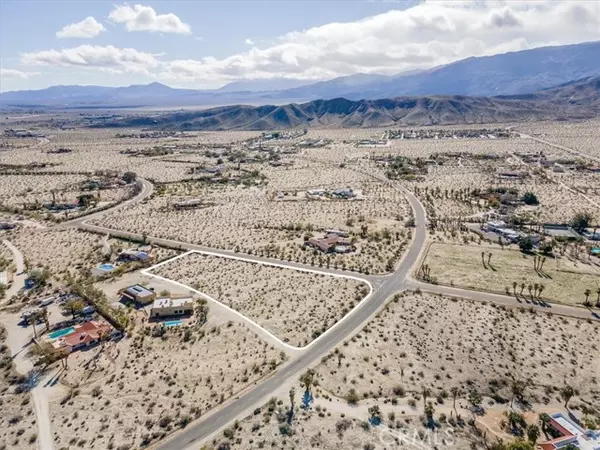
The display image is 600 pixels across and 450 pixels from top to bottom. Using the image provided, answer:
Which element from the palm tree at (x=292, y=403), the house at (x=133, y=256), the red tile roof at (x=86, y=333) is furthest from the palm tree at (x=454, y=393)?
the house at (x=133, y=256)

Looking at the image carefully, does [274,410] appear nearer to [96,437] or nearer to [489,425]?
[96,437]

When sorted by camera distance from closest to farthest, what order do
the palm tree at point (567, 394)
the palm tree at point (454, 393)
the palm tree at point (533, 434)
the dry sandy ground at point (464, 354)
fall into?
the palm tree at point (533, 434) < the palm tree at point (454, 393) < the palm tree at point (567, 394) < the dry sandy ground at point (464, 354)

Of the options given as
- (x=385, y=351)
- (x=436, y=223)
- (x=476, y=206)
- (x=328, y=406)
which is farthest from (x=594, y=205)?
(x=328, y=406)

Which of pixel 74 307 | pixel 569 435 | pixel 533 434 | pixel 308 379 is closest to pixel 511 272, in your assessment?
pixel 569 435

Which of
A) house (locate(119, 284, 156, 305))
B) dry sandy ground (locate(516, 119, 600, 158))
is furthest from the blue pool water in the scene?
dry sandy ground (locate(516, 119, 600, 158))

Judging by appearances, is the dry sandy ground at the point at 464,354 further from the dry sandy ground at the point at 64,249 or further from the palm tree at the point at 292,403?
Answer: the dry sandy ground at the point at 64,249

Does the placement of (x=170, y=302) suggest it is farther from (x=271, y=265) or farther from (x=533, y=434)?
(x=533, y=434)
